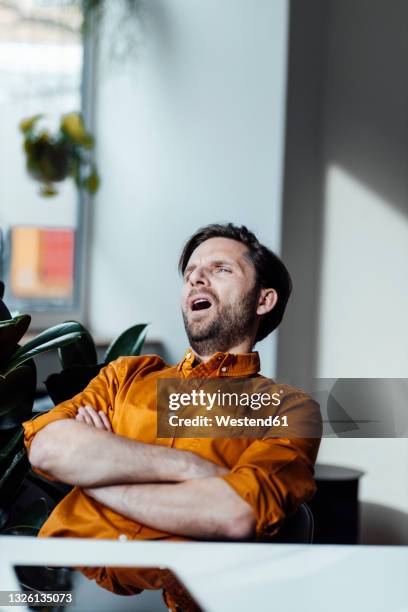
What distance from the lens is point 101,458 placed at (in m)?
1.08

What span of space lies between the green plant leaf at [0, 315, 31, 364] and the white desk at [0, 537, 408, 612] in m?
0.38

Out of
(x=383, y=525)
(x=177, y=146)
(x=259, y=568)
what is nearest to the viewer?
(x=259, y=568)

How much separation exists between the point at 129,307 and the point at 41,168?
0.62 meters

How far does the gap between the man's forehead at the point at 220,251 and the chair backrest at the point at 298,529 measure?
1.20 feet

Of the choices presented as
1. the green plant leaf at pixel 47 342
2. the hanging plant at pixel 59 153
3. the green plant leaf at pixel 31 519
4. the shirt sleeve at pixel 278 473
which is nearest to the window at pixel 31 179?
the hanging plant at pixel 59 153

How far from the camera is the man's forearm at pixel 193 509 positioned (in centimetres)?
100

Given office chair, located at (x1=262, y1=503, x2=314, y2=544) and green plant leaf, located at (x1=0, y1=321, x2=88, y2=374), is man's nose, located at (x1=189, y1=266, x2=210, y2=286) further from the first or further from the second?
office chair, located at (x1=262, y1=503, x2=314, y2=544)

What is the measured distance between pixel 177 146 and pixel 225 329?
1.67 m

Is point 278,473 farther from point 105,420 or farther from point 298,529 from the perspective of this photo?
point 105,420

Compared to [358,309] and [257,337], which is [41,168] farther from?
[257,337]

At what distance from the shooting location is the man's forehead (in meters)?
1.20

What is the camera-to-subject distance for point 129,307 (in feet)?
9.54

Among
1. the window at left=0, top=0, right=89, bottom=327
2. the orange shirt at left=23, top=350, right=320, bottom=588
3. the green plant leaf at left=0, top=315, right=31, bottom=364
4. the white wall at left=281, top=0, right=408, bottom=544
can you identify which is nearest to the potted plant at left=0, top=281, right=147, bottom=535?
the green plant leaf at left=0, top=315, right=31, bottom=364

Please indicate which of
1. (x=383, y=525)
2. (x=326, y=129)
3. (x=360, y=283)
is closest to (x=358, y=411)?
(x=383, y=525)
